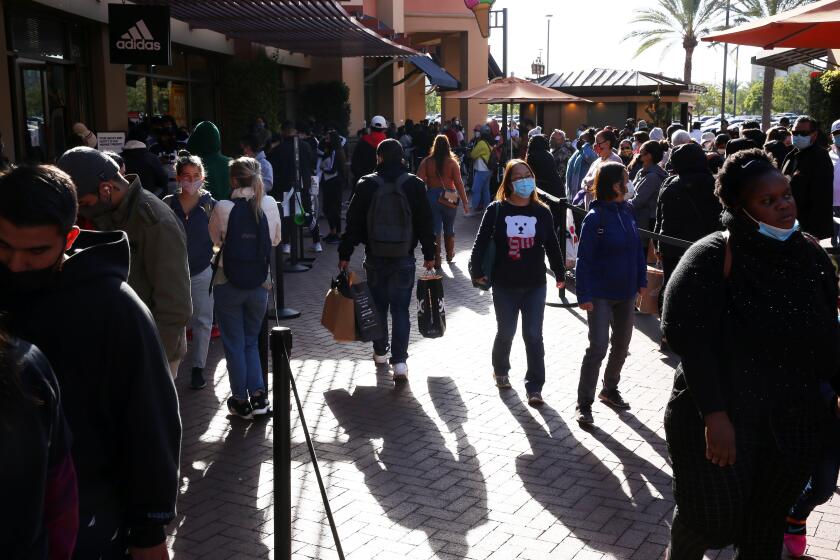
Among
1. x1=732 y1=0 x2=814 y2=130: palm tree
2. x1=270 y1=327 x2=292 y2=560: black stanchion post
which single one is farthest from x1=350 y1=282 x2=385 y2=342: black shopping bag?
x1=732 y1=0 x2=814 y2=130: palm tree

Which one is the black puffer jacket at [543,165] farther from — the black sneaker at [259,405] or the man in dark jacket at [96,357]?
the man in dark jacket at [96,357]

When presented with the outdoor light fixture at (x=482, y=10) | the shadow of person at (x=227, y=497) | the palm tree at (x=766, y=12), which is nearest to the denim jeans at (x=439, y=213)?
the shadow of person at (x=227, y=497)

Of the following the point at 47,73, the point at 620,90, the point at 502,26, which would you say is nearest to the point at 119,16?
the point at 47,73

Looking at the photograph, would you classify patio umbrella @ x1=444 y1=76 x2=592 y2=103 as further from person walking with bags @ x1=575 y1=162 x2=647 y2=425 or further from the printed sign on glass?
person walking with bags @ x1=575 y1=162 x2=647 y2=425

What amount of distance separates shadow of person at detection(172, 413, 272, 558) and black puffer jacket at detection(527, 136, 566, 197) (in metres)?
8.23

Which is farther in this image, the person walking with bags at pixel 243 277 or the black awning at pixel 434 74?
the black awning at pixel 434 74

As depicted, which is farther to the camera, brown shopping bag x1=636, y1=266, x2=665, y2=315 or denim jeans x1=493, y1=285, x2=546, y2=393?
brown shopping bag x1=636, y1=266, x2=665, y2=315

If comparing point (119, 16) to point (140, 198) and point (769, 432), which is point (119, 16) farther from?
point (769, 432)

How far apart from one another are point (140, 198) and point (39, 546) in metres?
2.80

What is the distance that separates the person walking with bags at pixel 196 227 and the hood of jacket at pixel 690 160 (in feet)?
12.1

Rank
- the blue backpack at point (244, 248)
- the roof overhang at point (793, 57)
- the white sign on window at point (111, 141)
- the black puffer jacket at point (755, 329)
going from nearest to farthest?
1. the black puffer jacket at point (755, 329)
2. the blue backpack at point (244, 248)
3. the white sign on window at point (111, 141)
4. the roof overhang at point (793, 57)

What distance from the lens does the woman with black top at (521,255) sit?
724 centimetres

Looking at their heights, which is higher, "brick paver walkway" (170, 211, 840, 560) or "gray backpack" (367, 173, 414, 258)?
"gray backpack" (367, 173, 414, 258)

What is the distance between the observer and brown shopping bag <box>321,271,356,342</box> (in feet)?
25.7
